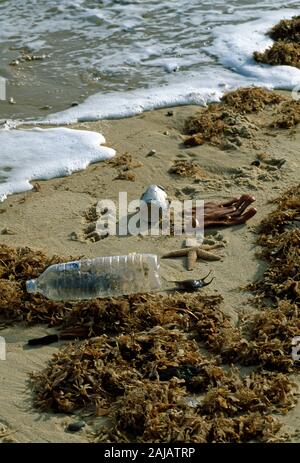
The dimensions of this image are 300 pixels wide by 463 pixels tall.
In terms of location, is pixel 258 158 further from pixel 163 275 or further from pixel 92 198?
Result: pixel 163 275

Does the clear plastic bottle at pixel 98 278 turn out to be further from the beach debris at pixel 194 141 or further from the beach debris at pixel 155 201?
the beach debris at pixel 194 141

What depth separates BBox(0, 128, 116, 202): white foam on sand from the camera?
22.3 ft

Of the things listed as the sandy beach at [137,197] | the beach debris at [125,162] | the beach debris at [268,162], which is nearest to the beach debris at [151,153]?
the sandy beach at [137,197]

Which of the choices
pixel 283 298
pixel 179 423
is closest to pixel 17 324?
pixel 179 423

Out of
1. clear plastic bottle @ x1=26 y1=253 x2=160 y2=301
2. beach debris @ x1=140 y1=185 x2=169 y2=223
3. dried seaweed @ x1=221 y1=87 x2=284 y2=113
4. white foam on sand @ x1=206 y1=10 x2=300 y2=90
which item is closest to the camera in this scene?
clear plastic bottle @ x1=26 y1=253 x2=160 y2=301

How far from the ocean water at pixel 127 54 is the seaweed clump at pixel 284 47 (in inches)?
6.1

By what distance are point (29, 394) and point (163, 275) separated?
1460 millimetres

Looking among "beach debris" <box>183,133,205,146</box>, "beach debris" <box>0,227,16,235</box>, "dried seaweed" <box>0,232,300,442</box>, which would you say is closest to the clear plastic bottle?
"dried seaweed" <box>0,232,300,442</box>

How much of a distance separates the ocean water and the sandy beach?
49 cm

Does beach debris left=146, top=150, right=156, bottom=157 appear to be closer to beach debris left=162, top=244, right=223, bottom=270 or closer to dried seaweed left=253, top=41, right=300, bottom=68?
beach debris left=162, top=244, right=223, bottom=270

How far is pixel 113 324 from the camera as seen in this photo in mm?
4691

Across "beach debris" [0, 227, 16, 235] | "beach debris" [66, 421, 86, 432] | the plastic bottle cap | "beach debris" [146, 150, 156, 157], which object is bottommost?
"beach debris" [66, 421, 86, 432]

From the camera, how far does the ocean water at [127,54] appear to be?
840 centimetres

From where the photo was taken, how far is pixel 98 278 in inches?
196
